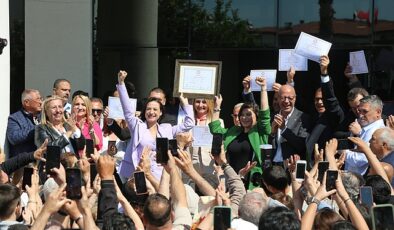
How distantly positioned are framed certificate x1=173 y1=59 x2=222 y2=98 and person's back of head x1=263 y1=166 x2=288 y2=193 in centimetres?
324

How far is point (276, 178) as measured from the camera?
8164 millimetres

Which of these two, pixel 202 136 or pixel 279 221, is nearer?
pixel 279 221

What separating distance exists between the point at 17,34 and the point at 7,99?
9.05 feet

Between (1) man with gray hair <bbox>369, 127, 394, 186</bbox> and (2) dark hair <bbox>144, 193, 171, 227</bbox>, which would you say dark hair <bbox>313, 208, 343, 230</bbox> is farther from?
(1) man with gray hair <bbox>369, 127, 394, 186</bbox>

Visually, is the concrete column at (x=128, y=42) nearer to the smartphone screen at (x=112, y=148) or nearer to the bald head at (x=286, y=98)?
the smartphone screen at (x=112, y=148)

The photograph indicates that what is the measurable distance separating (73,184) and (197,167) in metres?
3.71

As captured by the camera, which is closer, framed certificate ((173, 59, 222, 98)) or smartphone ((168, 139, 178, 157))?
smartphone ((168, 139, 178, 157))

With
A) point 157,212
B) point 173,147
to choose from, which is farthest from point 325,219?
point 173,147

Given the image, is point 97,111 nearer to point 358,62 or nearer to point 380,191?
point 358,62

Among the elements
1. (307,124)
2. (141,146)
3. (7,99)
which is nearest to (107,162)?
(141,146)

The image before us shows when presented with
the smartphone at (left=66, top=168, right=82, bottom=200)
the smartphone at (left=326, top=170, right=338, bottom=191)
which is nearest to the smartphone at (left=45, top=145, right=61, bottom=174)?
the smartphone at (left=66, top=168, right=82, bottom=200)

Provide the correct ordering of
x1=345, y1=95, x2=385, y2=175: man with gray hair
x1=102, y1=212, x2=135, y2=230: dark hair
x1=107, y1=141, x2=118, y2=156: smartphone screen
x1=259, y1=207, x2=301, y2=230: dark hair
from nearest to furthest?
x1=259, y1=207, x2=301, y2=230: dark hair → x1=102, y1=212, x2=135, y2=230: dark hair → x1=345, y1=95, x2=385, y2=175: man with gray hair → x1=107, y1=141, x2=118, y2=156: smartphone screen

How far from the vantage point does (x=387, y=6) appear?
14367 mm

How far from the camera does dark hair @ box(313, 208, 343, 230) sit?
6715 millimetres
